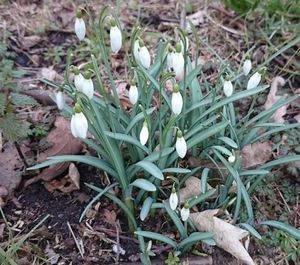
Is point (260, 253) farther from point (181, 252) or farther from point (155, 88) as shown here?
point (155, 88)

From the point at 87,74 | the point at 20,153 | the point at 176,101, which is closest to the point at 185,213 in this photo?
the point at 176,101

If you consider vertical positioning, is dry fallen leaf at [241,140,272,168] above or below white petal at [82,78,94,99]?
below

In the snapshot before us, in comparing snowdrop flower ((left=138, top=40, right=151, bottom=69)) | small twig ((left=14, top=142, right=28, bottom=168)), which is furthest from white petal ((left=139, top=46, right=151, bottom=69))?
small twig ((left=14, top=142, right=28, bottom=168))

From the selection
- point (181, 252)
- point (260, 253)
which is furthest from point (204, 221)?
point (260, 253)

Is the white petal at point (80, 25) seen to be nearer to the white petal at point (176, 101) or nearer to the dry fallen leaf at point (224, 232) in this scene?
the white petal at point (176, 101)

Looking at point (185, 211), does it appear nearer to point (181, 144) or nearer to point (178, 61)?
point (181, 144)

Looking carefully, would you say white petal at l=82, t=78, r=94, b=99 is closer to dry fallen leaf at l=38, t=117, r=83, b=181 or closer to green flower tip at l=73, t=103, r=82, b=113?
green flower tip at l=73, t=103, r=82, b=113
